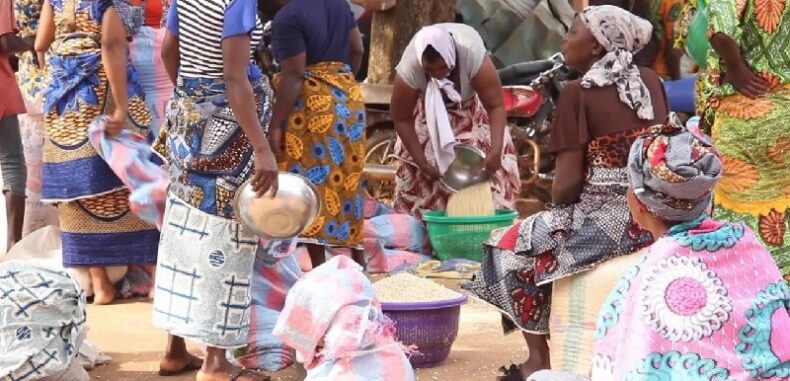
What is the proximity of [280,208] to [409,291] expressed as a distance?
37.6 inches

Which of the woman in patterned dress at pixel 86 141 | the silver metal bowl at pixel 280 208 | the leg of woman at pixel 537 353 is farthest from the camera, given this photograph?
the woman in patterned dress at pixel 86 141

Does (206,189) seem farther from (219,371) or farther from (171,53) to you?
(219,371)

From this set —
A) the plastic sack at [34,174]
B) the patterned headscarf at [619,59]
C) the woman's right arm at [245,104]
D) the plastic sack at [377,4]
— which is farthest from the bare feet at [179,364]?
the plastic sack at [377,4]

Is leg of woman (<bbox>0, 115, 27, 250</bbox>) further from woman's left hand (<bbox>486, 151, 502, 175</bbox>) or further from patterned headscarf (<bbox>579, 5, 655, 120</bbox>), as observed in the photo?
patterned headscarf (<bbox>579, 5, 655, 120</bbox>)

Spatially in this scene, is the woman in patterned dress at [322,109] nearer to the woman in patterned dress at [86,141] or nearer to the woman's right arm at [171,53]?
the woman in patterned dress at [86,141]

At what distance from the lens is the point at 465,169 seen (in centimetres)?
794

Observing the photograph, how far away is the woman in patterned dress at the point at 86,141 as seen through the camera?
656 cm

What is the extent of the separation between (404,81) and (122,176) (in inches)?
84.1

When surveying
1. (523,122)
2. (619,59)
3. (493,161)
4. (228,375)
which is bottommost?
(228,375)

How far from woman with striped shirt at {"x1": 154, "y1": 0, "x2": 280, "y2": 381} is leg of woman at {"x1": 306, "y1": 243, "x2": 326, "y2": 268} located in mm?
2027

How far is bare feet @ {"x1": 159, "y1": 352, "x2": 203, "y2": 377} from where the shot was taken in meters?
5.39

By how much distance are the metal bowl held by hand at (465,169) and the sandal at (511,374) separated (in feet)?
8.71

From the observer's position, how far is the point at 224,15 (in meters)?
4.72

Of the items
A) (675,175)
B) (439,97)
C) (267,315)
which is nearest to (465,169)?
(439,97)
